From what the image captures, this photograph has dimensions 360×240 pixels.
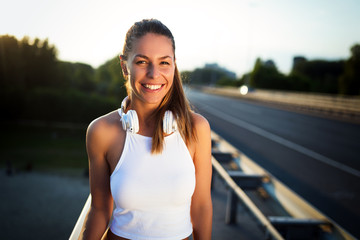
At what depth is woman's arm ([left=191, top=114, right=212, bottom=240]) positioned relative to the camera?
81.2 inches

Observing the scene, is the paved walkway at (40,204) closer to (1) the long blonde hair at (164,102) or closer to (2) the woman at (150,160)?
(2) the woman at (150,160)

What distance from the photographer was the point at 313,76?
9212 centimetres

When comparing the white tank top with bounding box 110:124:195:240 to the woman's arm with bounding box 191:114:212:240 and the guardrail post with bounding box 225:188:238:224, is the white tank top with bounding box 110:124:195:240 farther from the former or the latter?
the guardrail post with bounding box 225:188:238:224

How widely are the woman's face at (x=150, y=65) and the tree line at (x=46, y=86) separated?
32.8m

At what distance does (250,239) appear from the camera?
161 inches

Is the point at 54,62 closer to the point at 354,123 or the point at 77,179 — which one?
the point at 77,179

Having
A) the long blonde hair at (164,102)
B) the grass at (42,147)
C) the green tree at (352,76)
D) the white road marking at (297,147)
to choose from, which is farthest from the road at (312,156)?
the green tree at (352,76)

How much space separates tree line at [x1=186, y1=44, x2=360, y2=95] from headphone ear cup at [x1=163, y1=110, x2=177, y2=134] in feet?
107

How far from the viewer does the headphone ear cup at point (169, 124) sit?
6.60 feet

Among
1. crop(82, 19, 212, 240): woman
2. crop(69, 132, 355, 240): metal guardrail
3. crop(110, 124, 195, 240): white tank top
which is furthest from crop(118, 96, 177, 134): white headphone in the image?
crop(69, 132, 355, 240): metal guardrail

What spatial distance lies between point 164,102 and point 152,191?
677 mm

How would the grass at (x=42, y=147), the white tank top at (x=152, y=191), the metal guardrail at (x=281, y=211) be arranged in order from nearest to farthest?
the white tank top at (x=152, y=191), the metal guardrail at (x=281, y=211), the grass at (x=42, y=147)

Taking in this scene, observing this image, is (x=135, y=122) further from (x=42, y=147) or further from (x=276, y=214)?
(x=42, y=147)

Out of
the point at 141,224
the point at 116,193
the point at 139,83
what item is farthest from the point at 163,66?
the point at 141,224
